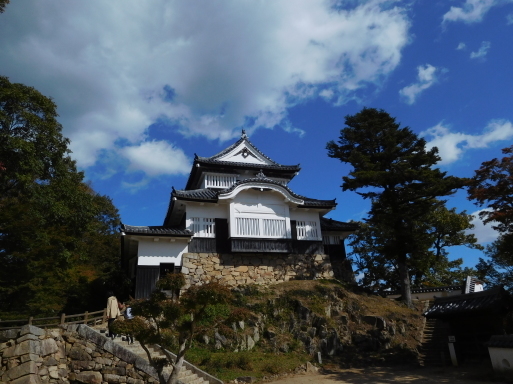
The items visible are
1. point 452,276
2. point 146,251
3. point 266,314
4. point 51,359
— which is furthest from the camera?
point 452,276

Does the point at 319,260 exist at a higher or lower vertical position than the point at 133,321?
higher

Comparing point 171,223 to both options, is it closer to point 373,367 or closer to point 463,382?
point 373,367

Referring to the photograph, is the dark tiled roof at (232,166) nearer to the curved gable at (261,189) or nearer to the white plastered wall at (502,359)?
the curved gable at (261,189)

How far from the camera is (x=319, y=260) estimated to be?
2273 cm

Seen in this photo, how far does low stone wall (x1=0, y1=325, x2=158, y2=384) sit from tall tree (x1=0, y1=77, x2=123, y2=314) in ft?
12.5

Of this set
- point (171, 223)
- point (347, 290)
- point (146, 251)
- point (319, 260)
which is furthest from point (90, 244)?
point (347, 290)

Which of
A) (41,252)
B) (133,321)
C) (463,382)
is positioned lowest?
(463,382)

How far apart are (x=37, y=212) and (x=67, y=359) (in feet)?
27.0

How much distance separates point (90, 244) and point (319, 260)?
2192 centimetres

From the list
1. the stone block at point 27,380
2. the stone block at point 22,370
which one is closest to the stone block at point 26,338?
the stone block at point 22,370

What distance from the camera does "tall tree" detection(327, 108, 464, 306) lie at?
69.5 ft

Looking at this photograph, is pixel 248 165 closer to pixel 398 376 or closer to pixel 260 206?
pixel 260 206

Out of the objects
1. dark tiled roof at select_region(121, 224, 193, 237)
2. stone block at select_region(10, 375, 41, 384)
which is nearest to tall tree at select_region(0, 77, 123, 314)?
dark tiled roof at select_region(121, 224, 193, 237)

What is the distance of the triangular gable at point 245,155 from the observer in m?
26.6
